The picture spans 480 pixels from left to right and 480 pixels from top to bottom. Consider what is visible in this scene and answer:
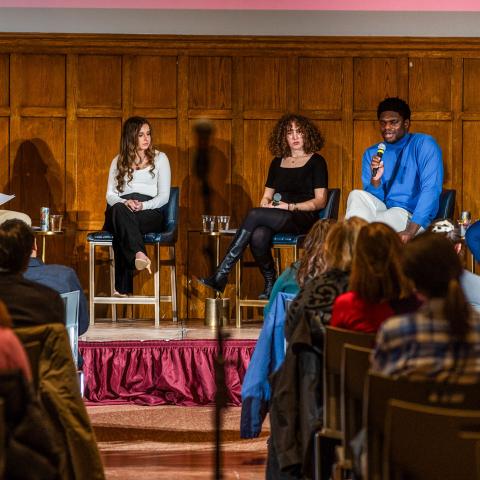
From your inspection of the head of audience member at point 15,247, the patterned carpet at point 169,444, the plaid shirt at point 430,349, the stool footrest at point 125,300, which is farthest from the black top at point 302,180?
the plaid shirt at point 430,349

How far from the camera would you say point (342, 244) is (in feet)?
10.9

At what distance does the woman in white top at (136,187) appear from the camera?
21.7 ft

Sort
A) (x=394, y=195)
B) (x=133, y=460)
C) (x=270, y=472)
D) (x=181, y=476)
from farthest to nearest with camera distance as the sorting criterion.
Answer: (x=394, y=195)
(x=133, y=460)
(x=181, y=476)
(x=270, y=472)

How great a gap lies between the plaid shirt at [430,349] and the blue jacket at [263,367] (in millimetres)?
1614

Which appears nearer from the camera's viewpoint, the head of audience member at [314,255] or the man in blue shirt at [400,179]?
the head of audience member at [314,255]

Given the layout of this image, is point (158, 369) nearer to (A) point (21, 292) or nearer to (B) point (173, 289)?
(B) point (173, 289)

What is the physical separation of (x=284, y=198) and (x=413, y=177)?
0.92 m

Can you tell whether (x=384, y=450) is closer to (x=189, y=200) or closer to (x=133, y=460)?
(x=133, y=460)

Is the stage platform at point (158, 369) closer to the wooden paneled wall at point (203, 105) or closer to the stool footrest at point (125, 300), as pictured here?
the stool footrest at point (125, 300)

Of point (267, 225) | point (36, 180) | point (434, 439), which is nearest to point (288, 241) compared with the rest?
point (267, 225)

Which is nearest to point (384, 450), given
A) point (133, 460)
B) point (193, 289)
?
point (133, 460)

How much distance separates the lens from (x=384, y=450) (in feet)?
7.45

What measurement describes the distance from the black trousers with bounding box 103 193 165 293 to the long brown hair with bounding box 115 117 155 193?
283 mm

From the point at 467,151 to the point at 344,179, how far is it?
981 millimetres
